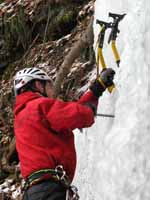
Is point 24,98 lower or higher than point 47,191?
higher

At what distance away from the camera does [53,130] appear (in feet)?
13.0

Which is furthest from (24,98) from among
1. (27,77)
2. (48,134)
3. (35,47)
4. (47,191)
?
(35,47)

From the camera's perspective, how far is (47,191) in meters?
3.94

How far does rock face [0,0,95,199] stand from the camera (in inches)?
320

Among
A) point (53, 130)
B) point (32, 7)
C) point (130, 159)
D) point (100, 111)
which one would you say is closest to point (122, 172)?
point (130, 159)

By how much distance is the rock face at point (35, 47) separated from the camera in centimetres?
812

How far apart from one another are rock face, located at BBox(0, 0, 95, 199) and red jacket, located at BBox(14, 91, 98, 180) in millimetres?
3560

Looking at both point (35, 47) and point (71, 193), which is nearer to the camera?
point (71, 193)

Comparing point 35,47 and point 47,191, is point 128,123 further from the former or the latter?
point 35,47

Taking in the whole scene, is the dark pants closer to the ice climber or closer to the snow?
the ice climber

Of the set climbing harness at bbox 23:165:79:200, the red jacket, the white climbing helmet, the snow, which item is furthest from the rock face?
climbing harness at bbox 23:165:79:200

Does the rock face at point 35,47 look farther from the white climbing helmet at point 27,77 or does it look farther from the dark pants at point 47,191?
the dark pants at point 47,191

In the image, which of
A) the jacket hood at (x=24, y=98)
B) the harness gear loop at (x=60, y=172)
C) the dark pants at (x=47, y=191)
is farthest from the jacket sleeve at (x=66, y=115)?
the dark pants at (x=47, y=191)

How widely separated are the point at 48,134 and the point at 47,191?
372 mm
